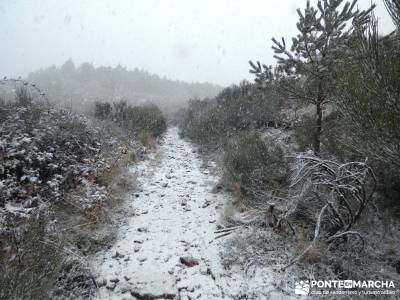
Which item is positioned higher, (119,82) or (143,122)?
(119,82)

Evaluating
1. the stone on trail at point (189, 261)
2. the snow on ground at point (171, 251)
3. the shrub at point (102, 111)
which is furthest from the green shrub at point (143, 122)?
the stone on trail at point (189, 261)

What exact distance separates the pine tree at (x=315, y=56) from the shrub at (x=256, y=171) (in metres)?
0.95

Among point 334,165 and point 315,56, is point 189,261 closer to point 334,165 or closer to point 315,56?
point 334,165

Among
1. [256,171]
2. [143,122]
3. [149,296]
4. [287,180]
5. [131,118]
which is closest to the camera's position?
[149,296]

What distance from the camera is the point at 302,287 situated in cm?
293

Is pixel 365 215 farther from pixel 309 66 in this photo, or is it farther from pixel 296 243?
pixel 309 66

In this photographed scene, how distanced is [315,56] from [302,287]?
12.9ft

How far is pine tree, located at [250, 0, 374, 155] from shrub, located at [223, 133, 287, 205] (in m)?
0.95

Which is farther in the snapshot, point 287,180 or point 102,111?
point 102,111

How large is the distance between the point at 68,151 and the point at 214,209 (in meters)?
3.45

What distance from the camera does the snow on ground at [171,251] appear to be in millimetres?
2990

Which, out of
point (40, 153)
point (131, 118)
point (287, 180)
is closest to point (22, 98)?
point (40, 153)

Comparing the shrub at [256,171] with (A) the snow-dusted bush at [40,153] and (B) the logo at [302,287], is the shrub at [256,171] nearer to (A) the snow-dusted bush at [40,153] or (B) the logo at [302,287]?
(B) the logo at [302,287]

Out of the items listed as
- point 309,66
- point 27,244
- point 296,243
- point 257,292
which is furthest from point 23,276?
point 309,66
